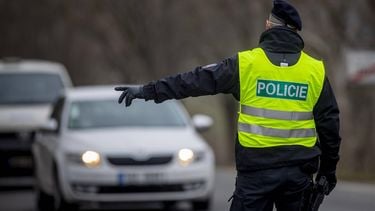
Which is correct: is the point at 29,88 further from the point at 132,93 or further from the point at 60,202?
the point at 132,93

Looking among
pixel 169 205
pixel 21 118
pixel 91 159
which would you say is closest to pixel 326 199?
pixel 169 205

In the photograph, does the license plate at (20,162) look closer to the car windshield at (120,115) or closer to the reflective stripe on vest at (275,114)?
the car windshield at (120,115)

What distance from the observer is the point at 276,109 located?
22.7 feet

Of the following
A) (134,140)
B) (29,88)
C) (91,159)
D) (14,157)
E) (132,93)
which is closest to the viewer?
(132,93)

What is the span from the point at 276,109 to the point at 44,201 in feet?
27.1

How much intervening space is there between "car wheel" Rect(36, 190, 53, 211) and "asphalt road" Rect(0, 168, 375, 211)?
0.95ft

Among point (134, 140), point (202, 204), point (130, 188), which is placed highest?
point (134, 140)

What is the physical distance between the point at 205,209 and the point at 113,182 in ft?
3.96

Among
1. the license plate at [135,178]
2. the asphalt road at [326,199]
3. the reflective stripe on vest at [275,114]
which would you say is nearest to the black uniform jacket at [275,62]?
the reflective stripe on vest at [275,114]

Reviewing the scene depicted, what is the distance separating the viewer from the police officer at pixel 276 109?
22.4ft

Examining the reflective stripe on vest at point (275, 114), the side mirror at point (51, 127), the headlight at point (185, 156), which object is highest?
the reflective stripe on vest at point (275, 114)

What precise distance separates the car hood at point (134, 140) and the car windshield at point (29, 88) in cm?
528

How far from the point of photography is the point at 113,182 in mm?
13039

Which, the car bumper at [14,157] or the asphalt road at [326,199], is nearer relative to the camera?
the asphalt road at [326,199]
